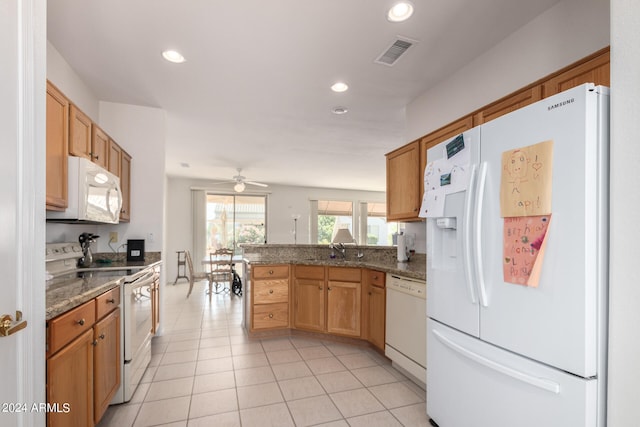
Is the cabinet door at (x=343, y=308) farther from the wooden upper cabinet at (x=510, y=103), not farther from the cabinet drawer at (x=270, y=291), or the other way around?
the wooden upper cabinet at (x=510, y=103)

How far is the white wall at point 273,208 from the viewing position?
25.1ft

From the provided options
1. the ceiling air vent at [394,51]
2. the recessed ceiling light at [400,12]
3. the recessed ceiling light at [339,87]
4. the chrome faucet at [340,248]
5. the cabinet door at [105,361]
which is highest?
the recessed ceiling light at [400,12]

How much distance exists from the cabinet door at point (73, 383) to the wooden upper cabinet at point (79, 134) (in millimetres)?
1376

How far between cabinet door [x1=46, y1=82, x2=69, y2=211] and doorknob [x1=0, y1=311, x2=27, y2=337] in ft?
3.72

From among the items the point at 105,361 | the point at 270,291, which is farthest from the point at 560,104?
the point at 270,291

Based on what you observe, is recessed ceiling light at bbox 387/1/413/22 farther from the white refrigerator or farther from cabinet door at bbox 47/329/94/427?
cabinet door at bbox 47/329/94/427

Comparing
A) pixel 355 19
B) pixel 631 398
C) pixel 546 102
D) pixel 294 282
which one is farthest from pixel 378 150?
pixel 631 398

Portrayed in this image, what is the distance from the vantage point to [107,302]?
1.89 m

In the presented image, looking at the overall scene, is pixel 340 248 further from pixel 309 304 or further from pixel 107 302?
pixel 107 302

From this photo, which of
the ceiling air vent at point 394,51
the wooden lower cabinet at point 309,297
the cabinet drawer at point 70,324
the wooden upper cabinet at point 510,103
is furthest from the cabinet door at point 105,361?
the wooden upper cabinet at point 510,103

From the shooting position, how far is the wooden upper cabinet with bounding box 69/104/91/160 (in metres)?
2.15

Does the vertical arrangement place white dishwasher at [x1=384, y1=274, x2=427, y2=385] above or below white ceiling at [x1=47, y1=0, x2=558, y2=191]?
below

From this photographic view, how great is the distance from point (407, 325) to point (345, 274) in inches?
38.5

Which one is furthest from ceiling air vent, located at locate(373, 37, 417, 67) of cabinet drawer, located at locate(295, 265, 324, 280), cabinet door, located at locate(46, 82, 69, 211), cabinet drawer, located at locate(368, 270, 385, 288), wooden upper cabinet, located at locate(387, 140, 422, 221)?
cabinet door, located at locate(46, 82, 69, 211)
